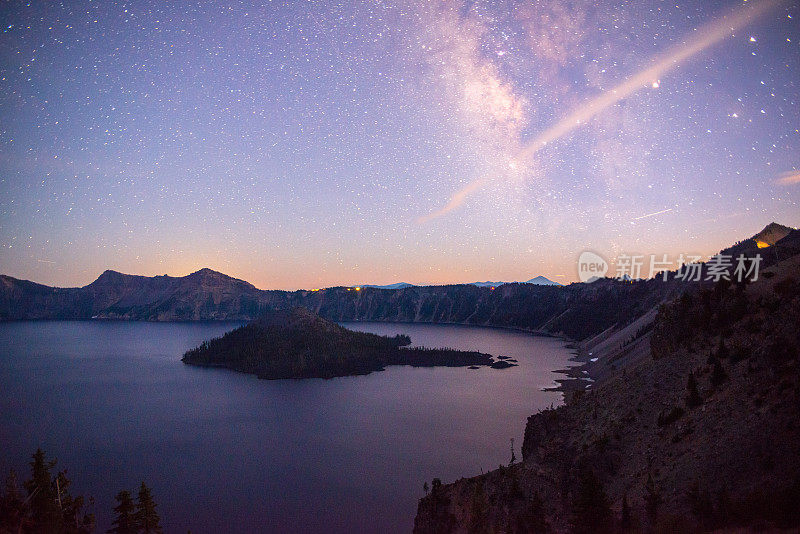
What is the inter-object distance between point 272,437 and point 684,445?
56030mm

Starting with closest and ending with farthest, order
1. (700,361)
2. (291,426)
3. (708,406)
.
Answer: (708,406)
(700,361)
(291,426)

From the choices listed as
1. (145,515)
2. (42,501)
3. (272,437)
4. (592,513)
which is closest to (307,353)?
(272,437)

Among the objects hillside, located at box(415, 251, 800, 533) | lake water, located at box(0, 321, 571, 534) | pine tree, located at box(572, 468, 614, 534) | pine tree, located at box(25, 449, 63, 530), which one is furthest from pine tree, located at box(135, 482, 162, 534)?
pine tree, located at box(572, 468, 614, 534)

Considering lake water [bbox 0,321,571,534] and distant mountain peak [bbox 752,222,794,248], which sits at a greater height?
distant mountain peak [bbox 752,222,794,248]

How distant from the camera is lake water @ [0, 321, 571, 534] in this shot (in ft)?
139

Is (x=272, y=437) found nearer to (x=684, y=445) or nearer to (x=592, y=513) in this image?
(x=592, y=513)

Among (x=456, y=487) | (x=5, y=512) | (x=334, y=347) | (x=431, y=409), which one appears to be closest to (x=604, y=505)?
(x=456, y=487)

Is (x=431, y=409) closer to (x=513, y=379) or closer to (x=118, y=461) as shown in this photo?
(x=513, y=379)

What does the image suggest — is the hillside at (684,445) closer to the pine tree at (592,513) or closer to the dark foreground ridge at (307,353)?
the pine tree at (592,513)

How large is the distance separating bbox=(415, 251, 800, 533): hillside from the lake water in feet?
47.2

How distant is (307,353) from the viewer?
5187 inches

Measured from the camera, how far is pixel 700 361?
1200 inches

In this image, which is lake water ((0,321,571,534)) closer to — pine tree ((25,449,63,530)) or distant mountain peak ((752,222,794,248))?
pine tree ((25,449,63,530))

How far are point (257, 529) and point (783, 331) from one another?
41.8m
